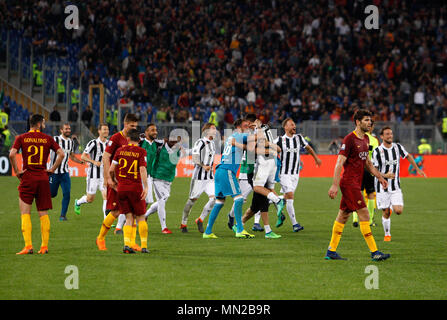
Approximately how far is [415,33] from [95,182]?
28.8 metres

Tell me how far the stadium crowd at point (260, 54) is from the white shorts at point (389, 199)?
778 inches

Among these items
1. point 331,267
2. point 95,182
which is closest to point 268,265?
point 331,267

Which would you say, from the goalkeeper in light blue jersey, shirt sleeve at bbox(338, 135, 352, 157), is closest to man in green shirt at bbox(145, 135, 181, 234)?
the goalkeeper in light blue jersey

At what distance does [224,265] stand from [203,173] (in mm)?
4611

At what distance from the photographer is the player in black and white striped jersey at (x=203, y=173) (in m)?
13.9

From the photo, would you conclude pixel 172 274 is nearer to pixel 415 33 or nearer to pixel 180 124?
pixel 180 124

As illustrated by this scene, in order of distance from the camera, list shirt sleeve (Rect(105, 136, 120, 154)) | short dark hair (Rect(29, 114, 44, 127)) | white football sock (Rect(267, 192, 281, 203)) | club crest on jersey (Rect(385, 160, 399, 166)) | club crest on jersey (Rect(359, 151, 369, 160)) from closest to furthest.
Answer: club crest on jersey (Rect(359, 151, 369, 160)) < short dark hair (Rect(29, 114, 44, 127)) < shirt sleeve (Rect(105, 136, 120, 154)) < white football sock (Rect(267, 192, 281, 203)) < club crest on jersey (Rect(385, 160, 399, 166))

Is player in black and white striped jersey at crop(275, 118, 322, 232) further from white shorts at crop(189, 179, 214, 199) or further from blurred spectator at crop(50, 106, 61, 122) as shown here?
blurred spectator at crop(50, 106, 61, 122)

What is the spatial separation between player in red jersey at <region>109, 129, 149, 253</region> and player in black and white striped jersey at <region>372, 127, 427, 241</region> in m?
4.61

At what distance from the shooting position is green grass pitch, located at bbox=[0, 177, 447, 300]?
8.00 metres

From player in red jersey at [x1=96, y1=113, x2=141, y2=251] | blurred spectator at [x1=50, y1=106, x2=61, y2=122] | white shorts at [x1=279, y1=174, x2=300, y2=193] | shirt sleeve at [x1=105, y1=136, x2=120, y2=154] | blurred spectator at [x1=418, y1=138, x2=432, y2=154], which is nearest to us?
player in red jersey at [x1=96, y1=113, x2=141, y2=251]

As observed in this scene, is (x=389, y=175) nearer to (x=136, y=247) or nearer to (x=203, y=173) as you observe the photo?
(x=203, y=173)

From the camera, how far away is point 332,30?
39.2 m

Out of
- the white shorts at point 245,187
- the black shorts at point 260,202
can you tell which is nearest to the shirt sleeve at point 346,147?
the black shorts at point 260,202
